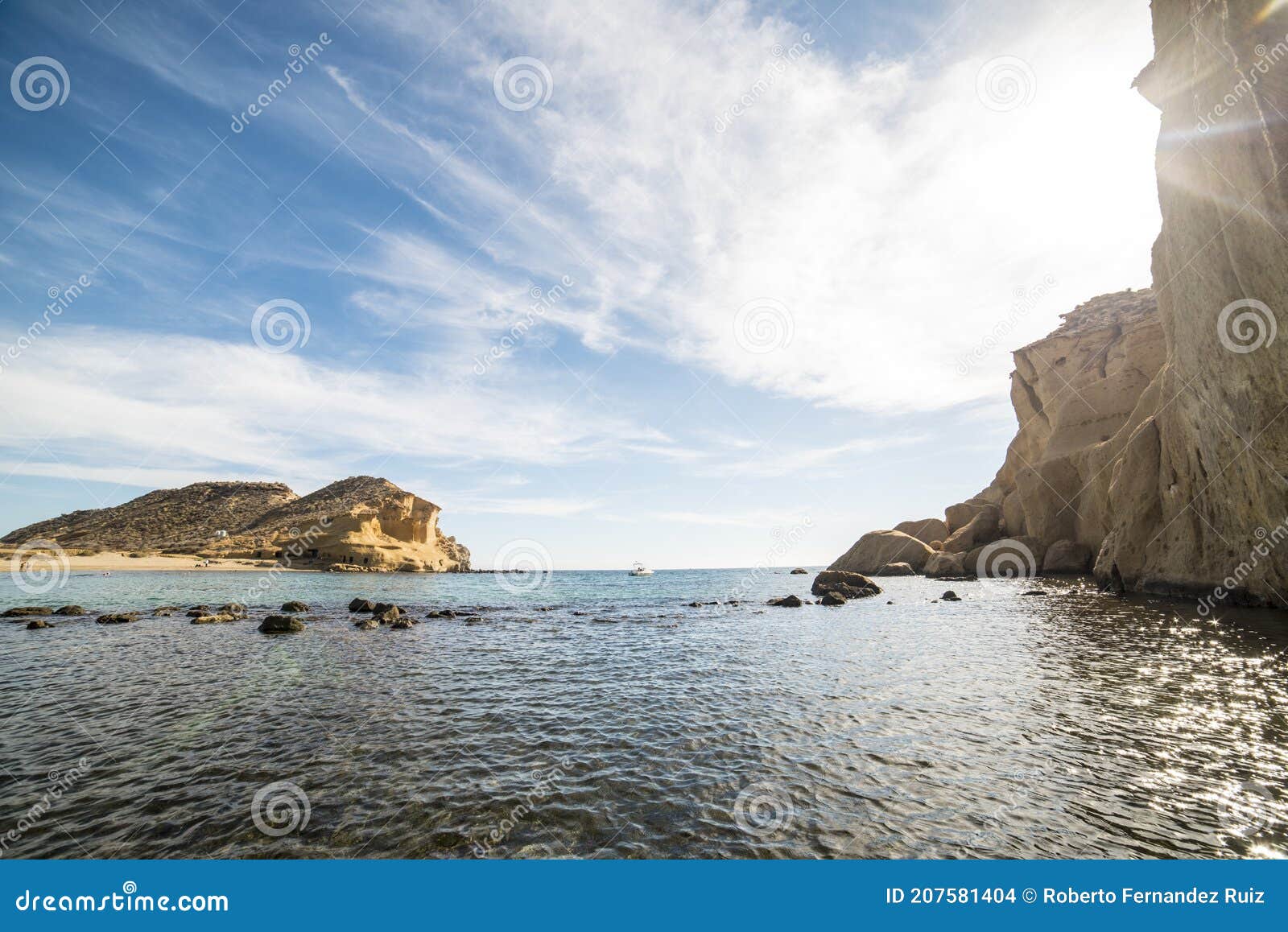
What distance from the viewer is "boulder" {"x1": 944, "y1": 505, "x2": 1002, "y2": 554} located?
60.1 metres

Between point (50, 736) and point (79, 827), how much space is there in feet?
18.5

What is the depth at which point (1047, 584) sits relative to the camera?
42031 millimetres

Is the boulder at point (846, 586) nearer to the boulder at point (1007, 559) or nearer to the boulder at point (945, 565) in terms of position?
the boulder at point (1007, 559)

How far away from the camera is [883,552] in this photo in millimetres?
70438

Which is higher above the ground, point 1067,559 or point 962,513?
point 962,513

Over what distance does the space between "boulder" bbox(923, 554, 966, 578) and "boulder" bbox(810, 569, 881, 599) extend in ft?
70.5

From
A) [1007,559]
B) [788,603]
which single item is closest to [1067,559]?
[1007,559]

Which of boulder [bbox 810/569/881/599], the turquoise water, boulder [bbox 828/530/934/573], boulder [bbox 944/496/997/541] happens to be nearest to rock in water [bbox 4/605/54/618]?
the turquoise water

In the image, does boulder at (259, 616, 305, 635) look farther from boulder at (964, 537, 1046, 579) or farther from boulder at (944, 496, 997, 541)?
boulder at (944, 496, 997, 541)

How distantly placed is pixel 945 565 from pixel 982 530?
6.11 m

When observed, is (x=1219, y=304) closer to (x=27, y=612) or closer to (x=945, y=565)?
(x=945, y=565)

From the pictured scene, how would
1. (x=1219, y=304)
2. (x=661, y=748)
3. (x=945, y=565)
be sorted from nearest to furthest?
1. (x=661, y=748)
2. (x=1219, y=304)
3. (x=945, y=565)

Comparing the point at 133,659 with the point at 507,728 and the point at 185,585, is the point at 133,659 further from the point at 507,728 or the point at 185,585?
the point at 185,585

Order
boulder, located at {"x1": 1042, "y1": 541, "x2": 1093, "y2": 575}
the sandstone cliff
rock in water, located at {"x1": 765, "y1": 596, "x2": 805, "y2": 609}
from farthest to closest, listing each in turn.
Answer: the sandstone cliff < boulder, located at {"x1": 1042, "y1": 541, "x2": 1093, "y2": 575} < rock in water, located at {"x1": 765, "y1": 596, "x2": 805, "y2": 609}
